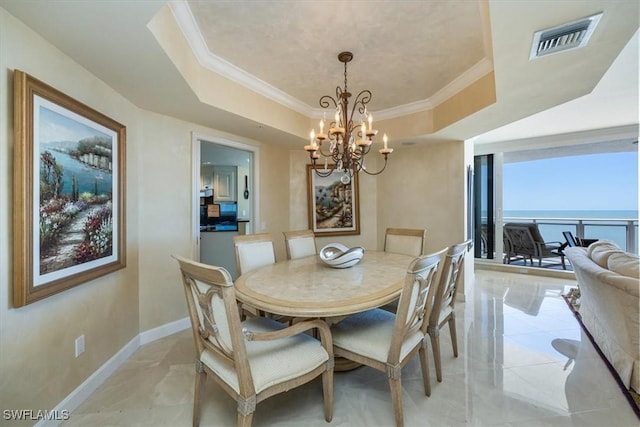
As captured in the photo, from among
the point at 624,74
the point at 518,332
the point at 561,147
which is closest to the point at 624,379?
the point at 518,332

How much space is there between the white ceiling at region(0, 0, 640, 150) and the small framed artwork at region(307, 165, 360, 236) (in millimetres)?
1291

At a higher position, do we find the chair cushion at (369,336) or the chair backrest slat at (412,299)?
the chair backrest slat at (412,299)

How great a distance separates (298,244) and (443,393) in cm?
187

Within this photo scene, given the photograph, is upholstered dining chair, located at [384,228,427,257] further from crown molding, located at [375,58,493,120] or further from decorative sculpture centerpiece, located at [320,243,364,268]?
crown molding, located at [375,58,493,120]

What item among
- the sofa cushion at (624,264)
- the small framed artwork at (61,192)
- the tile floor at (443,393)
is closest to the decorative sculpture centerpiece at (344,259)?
the tile floor at (443,393)

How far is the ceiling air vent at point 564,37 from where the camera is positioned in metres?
1.37

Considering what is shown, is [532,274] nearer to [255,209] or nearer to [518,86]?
[518,86]

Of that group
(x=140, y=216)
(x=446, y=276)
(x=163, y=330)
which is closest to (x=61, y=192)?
(x=140, y=216)

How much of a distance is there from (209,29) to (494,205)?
5754 millimetres

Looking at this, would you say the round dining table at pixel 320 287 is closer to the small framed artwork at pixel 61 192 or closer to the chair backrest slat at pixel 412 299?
the chair backrest slat at pixel 412 299

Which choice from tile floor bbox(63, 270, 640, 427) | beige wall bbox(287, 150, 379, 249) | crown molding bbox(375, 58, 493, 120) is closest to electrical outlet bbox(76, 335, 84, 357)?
tile floor bbox(63, 270, 640, 427)

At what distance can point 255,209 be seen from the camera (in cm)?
362

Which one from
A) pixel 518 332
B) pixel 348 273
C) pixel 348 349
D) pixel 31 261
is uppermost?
pixel 31 261

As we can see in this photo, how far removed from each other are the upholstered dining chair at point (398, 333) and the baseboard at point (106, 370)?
1686mm
